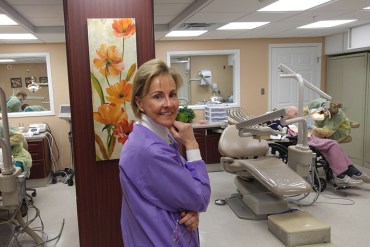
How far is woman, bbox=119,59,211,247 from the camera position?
112 cm

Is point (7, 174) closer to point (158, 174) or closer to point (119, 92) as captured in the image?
point (119, 92)

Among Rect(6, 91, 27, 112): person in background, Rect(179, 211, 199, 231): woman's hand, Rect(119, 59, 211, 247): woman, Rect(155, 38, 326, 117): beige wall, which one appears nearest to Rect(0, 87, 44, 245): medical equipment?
Rect(119, 59, 211, 247): woman

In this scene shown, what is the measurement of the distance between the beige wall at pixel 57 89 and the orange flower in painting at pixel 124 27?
3664 millimetres

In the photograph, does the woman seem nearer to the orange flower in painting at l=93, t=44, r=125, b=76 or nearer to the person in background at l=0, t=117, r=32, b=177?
the orange flower in painting at l=93, t=44, r=125, b=76

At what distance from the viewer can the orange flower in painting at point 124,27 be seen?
7.14 feet

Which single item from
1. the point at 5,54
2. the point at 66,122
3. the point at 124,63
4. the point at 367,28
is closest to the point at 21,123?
the point at 66,122

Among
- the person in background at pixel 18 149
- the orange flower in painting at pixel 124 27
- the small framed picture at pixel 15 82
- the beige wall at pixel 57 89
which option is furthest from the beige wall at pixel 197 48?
the orange flower in painting at pixel 124 27

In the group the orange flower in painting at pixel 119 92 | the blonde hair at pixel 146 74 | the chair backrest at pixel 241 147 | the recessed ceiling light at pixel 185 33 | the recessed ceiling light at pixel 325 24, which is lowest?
the chair backrest at pixel 241 147

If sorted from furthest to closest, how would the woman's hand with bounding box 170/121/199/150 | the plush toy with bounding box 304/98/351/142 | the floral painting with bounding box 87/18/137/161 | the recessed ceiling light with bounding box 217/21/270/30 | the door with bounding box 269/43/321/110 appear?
the door with bounding box 269/43/321/110
the plush toy with bounding box 304/98/351/142
the recessed ceiling light with bounding box 217/21/270/30
the floral painting with bounding box 87/18/137/161
the woman's hand with bounding box 170/121/199/150

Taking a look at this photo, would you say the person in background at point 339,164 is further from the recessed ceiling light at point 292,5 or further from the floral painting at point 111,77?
the floral painting at point 111,77

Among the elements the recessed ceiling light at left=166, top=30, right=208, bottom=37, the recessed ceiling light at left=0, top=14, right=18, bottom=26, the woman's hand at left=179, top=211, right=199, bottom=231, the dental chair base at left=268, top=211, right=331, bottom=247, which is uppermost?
the recessed ceiling light at left=166, top=30, right=208, bottom=37

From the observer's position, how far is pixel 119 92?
7.31 feet

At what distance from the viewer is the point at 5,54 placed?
538cm

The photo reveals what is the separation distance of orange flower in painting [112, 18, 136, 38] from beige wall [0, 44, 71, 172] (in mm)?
3664
